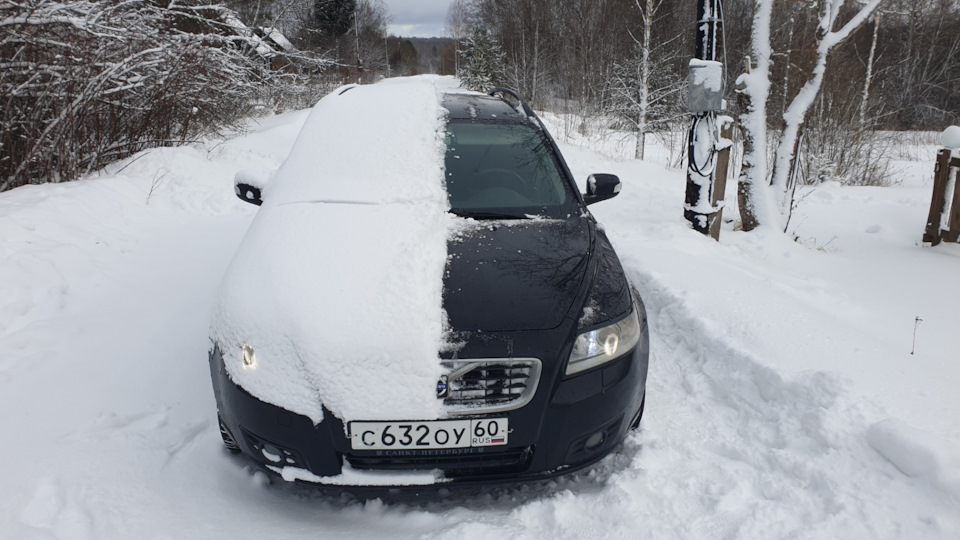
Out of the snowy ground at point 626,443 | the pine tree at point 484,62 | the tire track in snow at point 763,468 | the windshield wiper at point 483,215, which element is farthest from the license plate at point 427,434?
the pine tree at point 484,62

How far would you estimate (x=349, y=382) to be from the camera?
205 cm

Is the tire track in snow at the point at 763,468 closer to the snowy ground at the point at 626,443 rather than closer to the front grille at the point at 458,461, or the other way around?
the snowy ground at the point at 626,443

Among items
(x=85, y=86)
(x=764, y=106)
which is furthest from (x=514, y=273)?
(x=85, y=86)

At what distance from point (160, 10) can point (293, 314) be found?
310 inches

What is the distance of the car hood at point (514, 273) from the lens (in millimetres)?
2189

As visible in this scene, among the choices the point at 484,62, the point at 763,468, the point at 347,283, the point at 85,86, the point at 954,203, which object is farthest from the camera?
the point at 484,62

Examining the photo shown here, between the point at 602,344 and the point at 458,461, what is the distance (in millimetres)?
705

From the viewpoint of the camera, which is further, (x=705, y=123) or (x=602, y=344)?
(x=705, y=123)

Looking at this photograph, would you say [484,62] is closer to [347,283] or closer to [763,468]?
[347,283]

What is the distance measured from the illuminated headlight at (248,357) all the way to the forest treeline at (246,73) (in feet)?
16.2

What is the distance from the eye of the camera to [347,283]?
2.32 metres

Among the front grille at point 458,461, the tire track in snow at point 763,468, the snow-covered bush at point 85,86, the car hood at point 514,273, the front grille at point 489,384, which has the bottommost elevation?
the tire track in snow at point 763,468

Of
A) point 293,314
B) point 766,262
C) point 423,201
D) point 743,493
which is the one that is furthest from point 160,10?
point 743,493

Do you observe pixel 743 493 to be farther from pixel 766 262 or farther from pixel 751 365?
pixel 766 262
